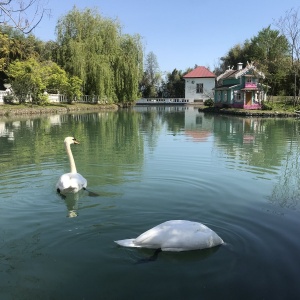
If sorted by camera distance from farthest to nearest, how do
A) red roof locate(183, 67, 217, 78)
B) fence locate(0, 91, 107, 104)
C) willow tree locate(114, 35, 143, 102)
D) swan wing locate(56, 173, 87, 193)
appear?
red roof locate(183, 67, 217, 78)
willow tree locate(114, 35, 143, 102)
fence locate(0, 91, 107, 104)
swan wing locate(56, 173, 87, 193)

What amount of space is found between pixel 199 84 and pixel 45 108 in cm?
3804

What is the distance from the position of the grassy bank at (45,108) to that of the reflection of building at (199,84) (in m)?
25.1

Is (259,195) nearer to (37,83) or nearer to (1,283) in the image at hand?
(1,283)

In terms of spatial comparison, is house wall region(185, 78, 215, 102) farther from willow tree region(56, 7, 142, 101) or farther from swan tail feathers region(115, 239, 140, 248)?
swan tail feathers region(115, 239, 140, 248)

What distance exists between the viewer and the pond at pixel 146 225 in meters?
4.06

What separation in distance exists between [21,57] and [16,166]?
36321mm

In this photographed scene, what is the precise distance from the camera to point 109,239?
519 cm

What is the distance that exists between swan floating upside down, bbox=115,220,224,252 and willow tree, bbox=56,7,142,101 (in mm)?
40332

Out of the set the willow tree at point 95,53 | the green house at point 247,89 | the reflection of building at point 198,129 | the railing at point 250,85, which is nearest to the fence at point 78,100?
the willow tree at point 95,53

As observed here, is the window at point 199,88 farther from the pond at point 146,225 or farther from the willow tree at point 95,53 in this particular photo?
the pond at point 146,225

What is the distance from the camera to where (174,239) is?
4504 mm

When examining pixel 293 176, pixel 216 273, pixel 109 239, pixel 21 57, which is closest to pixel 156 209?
pixel 109 239

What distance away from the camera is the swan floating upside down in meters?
4.51

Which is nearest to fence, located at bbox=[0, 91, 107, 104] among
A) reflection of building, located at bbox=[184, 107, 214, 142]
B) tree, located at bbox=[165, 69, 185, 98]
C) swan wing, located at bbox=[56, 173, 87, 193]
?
reflection of building, located at bbox=[184, 107, 214, 142]
